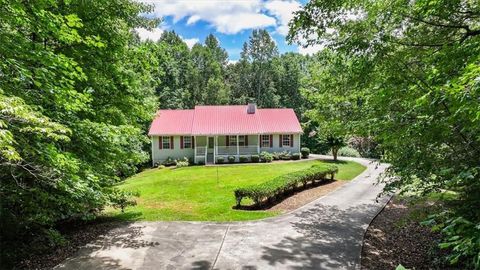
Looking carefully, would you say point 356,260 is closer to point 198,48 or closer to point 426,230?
point 426,230

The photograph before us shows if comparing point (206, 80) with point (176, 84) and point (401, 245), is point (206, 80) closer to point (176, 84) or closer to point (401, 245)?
point (176, 84)

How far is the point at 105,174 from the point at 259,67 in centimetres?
5001

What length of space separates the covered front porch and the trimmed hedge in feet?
41.6

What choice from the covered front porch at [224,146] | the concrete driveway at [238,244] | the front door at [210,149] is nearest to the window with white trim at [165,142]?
the covered front porch at [224,146]

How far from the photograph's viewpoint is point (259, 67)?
5691cm

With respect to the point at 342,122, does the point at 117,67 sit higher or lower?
higher

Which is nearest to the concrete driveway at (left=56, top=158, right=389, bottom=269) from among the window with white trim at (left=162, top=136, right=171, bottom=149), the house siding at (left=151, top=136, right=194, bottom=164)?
the house siding at (left=151, top=136, right=194, bottom=164)

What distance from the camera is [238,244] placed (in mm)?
8977

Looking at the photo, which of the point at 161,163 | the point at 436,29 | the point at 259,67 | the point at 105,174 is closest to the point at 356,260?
the point at 436,29

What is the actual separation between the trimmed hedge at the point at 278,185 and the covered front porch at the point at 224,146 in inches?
500

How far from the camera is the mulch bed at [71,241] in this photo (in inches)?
300

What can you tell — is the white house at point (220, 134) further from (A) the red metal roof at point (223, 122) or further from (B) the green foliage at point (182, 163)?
(B) the green foliage at point (182, 163)

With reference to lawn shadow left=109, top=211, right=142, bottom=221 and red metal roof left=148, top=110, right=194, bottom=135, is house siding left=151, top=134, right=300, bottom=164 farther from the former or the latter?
lawn shadow left=109, top=211, right=142, bottom=221

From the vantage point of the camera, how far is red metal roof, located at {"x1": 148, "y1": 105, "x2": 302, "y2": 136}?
30.8 m
